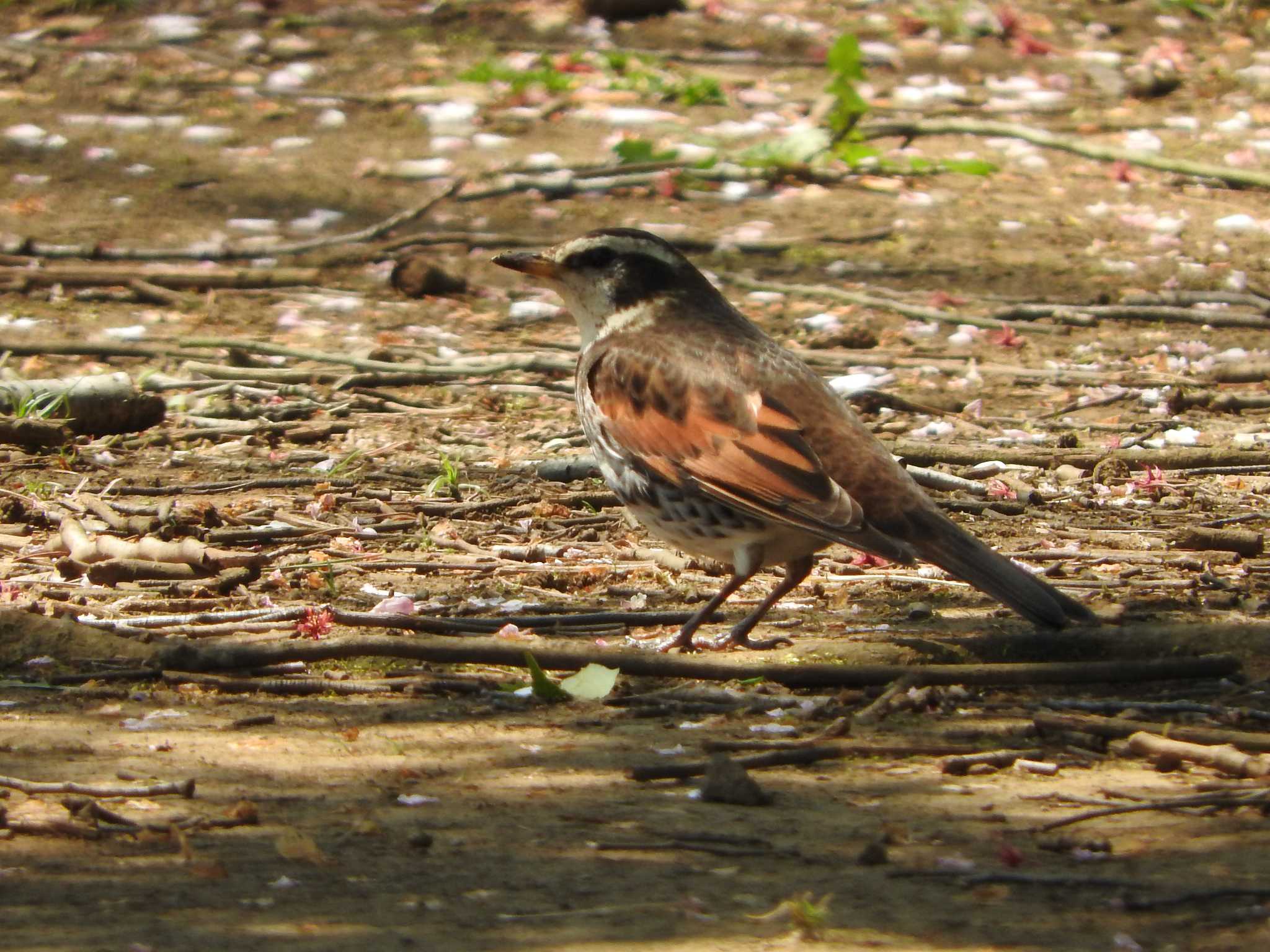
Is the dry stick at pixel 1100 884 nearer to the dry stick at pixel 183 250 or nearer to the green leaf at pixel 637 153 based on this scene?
the dry stick at pixel 183 250

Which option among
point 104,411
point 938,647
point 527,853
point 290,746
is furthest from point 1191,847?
point 104,411

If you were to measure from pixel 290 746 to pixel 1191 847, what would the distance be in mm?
2206

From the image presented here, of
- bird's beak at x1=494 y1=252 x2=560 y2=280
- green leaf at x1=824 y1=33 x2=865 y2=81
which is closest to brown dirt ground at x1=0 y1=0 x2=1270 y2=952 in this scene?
green leaf at x1=824 y1=33 x2=865 y2=81

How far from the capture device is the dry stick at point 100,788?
3891mm

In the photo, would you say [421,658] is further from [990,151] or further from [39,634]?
[990,151]

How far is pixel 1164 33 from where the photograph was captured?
1612 cm

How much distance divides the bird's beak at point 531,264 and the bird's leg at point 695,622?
159 cm

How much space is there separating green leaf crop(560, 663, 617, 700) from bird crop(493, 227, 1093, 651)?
65cm

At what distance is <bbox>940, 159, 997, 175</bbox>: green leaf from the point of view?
12.6m

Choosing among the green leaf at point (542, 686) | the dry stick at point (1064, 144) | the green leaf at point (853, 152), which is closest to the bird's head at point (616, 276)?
the green leaf at point (542, 686)

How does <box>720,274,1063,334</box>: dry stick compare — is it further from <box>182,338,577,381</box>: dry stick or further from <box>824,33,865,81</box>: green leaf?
<box>824,33,865,81</box>: green leaf

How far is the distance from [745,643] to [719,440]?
0.68m

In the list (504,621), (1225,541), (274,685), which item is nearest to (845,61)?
(1225,541)

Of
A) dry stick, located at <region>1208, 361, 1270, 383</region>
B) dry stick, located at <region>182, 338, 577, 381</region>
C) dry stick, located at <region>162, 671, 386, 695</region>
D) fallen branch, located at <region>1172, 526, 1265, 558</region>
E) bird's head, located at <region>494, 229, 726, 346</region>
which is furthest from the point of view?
dry stick, located at <region>1208, 361, 1270, 383</region>
